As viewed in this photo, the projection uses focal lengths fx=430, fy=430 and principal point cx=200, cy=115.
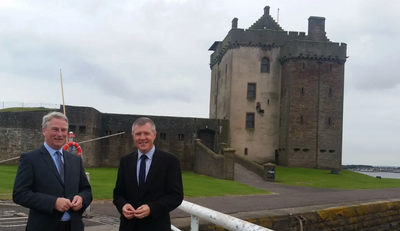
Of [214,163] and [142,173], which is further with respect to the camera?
[214,163]

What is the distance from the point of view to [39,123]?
3253cm

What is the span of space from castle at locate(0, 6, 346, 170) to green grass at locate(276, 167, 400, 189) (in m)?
3.68

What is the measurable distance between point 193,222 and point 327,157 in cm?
3576

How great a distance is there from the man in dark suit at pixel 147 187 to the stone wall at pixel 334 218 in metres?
3.32

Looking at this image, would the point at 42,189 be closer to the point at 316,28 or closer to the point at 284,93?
the point at 284,93

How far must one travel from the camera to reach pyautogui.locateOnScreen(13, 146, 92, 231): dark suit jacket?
4.14m

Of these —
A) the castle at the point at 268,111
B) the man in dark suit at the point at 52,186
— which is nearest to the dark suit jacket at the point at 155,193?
the man in dark suit at the point at 52,186

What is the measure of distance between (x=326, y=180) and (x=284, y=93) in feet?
45.0

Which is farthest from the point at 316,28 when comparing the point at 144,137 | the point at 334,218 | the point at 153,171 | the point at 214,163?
the point at 153,171

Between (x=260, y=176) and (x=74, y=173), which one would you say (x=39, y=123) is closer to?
(x=260, y=176)

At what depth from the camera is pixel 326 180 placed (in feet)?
97.5

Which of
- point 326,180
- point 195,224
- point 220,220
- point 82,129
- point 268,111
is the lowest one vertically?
point 326,180

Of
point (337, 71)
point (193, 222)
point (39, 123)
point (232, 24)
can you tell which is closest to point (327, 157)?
point (337, 71)

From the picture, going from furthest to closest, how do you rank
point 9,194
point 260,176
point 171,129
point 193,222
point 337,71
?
point 337,71 < point 171,129 < point 260,176 < point 9,194 < point 193,222
